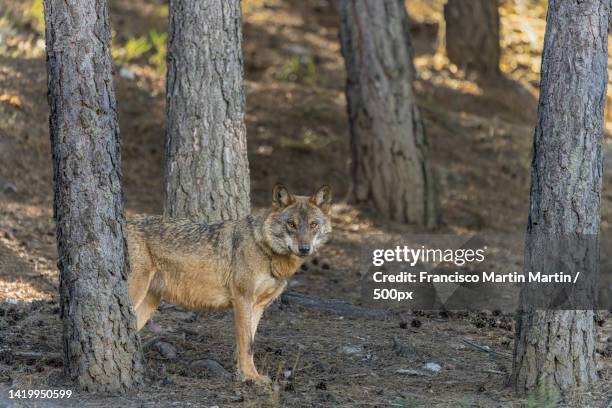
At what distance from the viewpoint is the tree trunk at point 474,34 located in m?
20.5

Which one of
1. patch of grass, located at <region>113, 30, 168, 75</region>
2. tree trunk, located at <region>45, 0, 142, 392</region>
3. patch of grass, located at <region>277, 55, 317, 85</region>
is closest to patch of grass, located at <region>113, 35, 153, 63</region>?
patch of grass, located at <region>113, 30, 168, 75</region>

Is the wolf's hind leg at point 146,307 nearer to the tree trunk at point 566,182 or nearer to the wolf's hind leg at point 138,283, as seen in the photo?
the wolf's hind leg at point 138,283

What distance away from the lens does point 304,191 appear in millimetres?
15984

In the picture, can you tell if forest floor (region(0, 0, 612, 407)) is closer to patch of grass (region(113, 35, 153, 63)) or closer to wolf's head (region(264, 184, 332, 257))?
patch of grass (region(113, 35, 153, 63))

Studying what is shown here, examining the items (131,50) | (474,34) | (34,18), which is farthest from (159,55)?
(474,34)

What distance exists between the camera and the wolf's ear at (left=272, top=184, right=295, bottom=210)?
8.47m

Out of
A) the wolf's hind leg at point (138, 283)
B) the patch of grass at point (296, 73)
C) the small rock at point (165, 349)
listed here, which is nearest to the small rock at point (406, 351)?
the small rock at point (165, 349)

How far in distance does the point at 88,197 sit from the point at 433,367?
349 centimetres

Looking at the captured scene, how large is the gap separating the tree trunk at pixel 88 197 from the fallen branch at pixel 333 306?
11.6 ft

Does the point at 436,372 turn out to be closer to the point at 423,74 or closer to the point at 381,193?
the point at 381,193

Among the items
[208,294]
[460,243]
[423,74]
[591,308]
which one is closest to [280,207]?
[208,294]

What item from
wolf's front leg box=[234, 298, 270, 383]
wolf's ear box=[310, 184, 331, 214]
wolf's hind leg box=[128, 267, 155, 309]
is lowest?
wolf's front leg box=[234, 298, 270, 383]

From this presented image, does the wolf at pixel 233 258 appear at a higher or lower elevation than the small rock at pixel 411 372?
A: higher

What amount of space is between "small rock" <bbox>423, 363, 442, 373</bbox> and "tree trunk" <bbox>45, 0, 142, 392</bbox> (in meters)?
2.72
